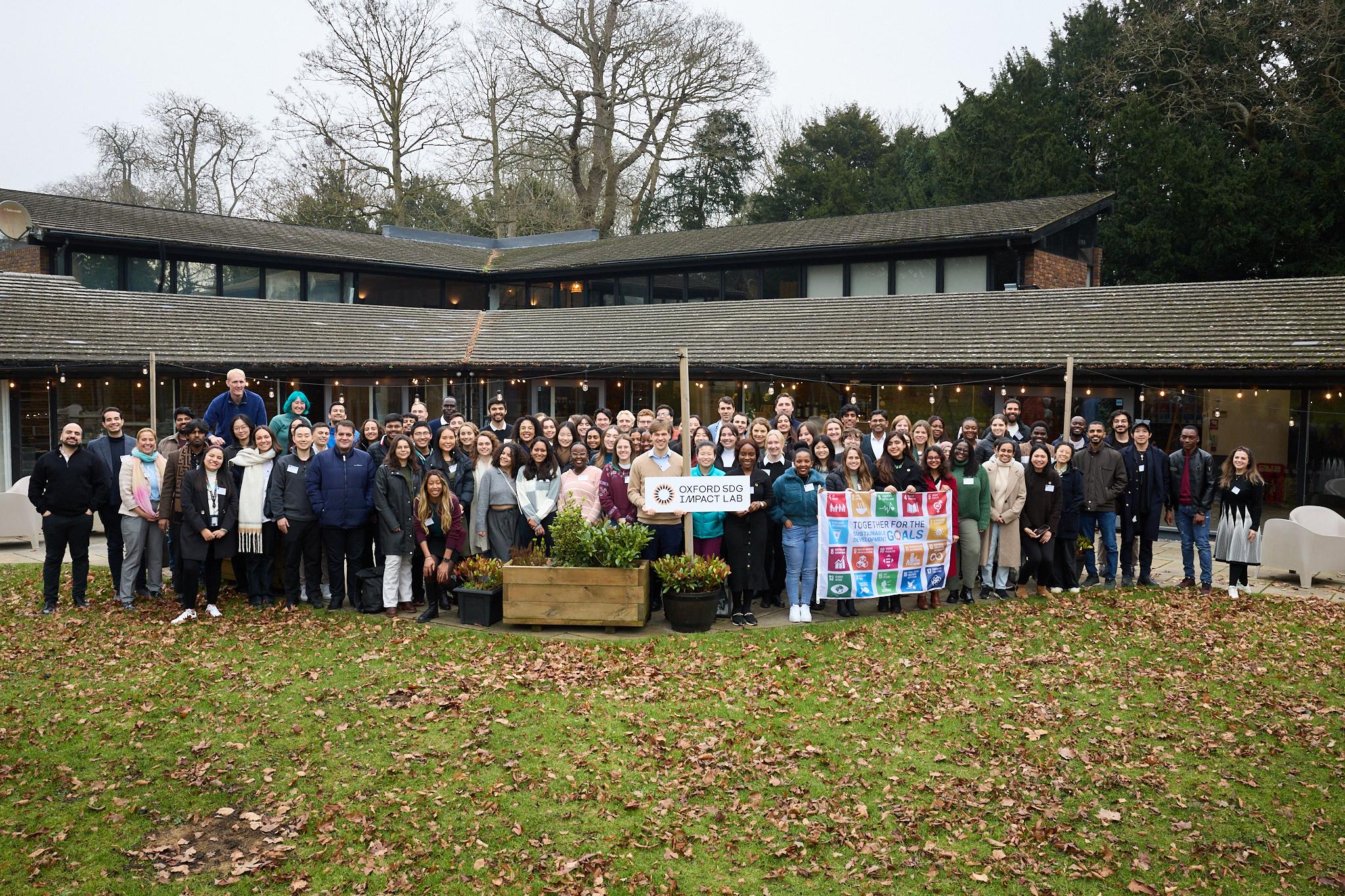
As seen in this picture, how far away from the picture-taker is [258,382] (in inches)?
796

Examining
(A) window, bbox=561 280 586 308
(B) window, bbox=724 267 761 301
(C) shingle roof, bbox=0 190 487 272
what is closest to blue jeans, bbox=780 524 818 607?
(B) window, bbox=724 267 761 301

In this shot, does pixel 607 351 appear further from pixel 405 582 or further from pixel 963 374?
pixel 405 582

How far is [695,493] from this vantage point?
9.44 metres

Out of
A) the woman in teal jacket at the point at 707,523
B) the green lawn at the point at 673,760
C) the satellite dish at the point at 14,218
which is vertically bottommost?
the green lawn at the point at 673,760

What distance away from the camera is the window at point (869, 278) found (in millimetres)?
21828

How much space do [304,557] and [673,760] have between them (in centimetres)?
575

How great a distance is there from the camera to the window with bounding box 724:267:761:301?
2355cm

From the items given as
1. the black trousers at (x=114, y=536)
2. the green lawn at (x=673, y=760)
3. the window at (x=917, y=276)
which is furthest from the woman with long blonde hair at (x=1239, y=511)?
the black trousers at (x=114, y=536)

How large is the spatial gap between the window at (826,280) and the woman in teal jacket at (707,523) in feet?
44.5

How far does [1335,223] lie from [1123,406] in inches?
524

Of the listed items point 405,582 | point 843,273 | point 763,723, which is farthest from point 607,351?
point 763,723

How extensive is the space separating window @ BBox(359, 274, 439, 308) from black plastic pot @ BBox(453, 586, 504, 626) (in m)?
16.9

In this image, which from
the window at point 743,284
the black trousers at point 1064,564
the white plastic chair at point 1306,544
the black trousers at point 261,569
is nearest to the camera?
the black trousers at point 261,569

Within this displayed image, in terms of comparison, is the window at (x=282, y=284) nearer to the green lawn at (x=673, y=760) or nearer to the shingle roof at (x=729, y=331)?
the shingle roof at (x=729, y=331)
